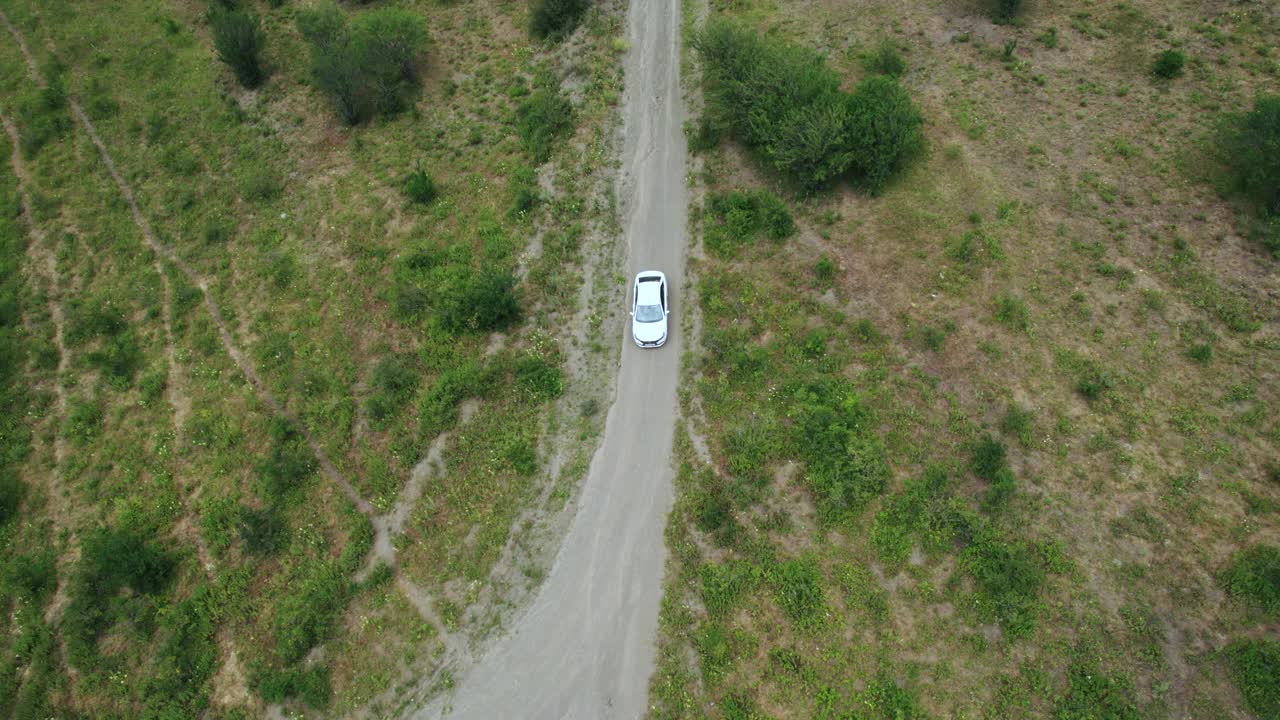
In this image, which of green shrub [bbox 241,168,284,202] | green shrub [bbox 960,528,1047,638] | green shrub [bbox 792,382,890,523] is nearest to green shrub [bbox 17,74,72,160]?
green shrub [bbox 241,168,284,202]

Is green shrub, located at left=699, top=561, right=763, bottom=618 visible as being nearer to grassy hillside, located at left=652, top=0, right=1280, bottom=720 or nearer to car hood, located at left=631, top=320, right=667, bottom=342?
grassy hillside, located at left=652, top=0, right=1280, bottom=720

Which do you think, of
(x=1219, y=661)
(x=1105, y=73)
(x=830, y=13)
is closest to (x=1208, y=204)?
(x=1105, y=73)

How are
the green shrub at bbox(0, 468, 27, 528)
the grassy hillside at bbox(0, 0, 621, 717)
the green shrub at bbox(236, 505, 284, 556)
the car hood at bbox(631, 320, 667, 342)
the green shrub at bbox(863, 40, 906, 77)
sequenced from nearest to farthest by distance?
the grassy hillside at bbox(0, 0, 621, 717) → the green shrub at bbox(236, 505, 284, 556) → the green shrub at bbox(0, 468, 27, 528) → the car hood at bbox(631, 320, 667, 342) → the green shrub at bbox(863, 40, 906, 77)

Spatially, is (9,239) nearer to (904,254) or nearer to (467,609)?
(467,609)

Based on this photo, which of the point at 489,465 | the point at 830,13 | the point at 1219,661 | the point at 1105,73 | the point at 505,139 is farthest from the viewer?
the point at 830,13

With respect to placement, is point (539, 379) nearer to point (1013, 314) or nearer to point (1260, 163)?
point (1013, 314)

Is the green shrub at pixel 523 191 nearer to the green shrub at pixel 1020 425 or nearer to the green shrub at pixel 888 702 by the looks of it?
the green shrub at pixel 1020 425

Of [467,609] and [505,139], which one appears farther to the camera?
[505,139]
